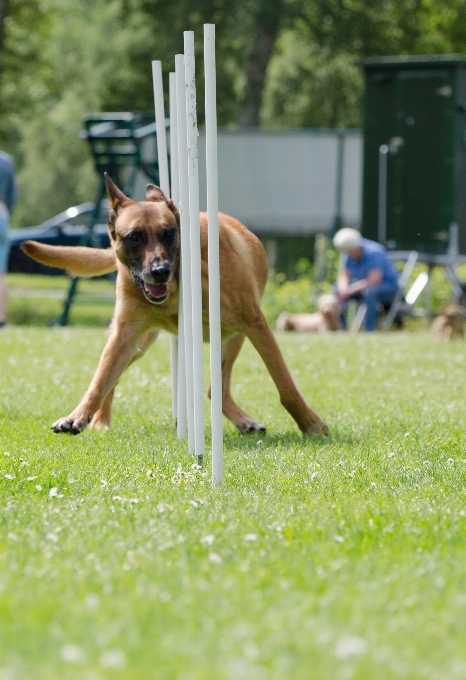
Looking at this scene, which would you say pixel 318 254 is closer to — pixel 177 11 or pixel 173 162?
pixel 177 11

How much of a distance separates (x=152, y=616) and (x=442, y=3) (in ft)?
107

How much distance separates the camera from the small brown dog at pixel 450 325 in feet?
44.0

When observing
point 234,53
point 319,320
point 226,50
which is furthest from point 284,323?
point 226,50

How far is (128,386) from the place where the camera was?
7.95 m

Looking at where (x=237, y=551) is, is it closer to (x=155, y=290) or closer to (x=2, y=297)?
(x=155, y=290)

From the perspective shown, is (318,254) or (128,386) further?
(318,254)

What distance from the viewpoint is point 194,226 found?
4.40m

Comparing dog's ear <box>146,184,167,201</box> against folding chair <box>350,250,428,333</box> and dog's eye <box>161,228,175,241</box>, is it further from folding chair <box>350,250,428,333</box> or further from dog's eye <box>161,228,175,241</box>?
folding chair <box>350,250,428,333</box>

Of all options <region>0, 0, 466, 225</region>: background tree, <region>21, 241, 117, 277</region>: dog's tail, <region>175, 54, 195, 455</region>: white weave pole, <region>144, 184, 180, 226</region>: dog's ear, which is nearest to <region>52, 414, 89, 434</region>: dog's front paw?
<region>175, 54, 195, 455</region>: white weave pole

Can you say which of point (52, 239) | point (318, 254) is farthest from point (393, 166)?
point (52, 239)

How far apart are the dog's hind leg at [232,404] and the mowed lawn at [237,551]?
9 cm

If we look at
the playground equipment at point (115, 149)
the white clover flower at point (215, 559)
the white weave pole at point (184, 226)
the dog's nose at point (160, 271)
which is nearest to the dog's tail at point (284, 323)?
the playground equipment at point (115, 149)

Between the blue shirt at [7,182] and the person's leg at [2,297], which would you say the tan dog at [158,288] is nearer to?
the person's leg at [2,297]

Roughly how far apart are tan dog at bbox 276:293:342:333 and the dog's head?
990cm
